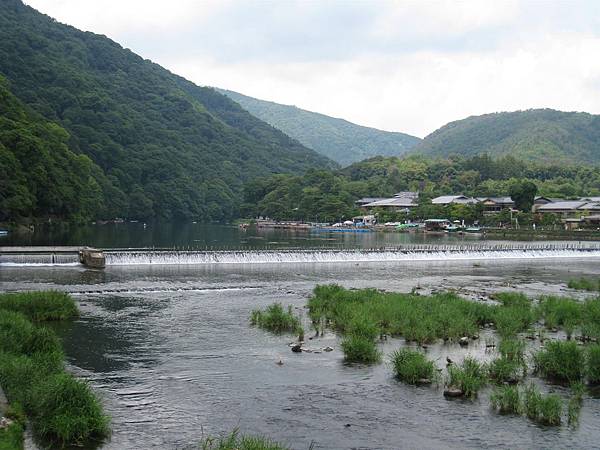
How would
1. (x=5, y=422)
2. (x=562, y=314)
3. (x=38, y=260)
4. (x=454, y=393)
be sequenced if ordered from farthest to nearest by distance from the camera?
(x=38, y=260) < (x=562, y=314) < (x=454, y=393) < (x=5, y=422)

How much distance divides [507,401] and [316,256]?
31749mm

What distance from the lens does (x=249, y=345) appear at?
18.6 metres

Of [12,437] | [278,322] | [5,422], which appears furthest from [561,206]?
[12,437]

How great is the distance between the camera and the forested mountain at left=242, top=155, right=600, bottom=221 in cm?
11506

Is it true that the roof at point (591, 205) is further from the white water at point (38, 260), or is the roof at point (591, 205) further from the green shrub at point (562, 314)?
the white water at point (38, 260)

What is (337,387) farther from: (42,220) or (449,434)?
(42,220)

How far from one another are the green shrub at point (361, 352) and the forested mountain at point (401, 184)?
284ft

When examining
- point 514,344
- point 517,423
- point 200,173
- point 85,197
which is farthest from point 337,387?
point 200,173

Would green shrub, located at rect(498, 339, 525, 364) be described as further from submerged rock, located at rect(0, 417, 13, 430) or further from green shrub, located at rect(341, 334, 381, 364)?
submerged rock, located at rect(0, 417, 13, 430)

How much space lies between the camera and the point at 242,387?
47.8 feet

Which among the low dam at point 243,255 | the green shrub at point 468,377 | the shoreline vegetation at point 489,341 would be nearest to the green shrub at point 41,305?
the shoreline vegetation at point 489,341

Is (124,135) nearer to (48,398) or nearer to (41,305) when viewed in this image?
(41,305)

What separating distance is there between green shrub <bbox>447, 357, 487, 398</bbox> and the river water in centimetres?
31

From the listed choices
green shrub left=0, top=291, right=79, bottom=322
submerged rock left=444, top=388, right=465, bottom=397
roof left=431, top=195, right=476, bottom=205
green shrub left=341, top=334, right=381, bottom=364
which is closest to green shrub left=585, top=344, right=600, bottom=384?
submerged rock left=444, top=388, right=465, bottom=397
